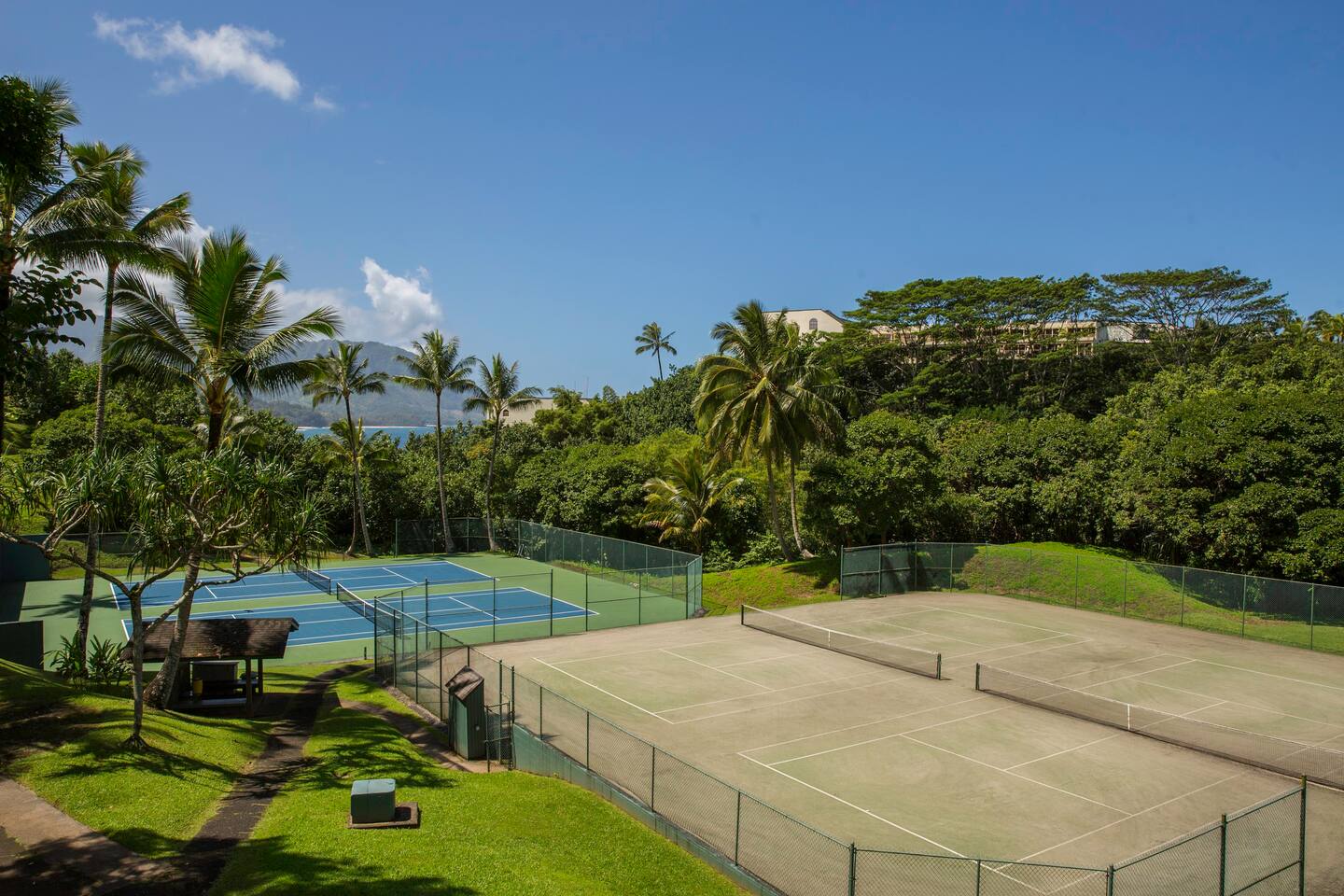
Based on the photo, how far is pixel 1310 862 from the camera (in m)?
13.3

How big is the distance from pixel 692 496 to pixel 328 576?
62.8 feet

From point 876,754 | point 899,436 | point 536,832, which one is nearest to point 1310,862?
point 876,754

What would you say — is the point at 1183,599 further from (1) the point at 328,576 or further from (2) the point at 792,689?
(1) the point at 328,576

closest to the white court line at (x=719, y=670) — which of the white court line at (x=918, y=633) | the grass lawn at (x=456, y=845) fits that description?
the white court line at (x=918, y=633)

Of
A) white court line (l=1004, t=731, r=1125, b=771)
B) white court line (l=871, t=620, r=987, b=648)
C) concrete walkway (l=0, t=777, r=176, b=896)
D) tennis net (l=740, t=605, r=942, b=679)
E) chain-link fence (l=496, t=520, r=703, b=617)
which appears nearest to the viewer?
concrete walkway (l=0, t=777, r=176, b=896)

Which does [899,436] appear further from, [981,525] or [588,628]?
[588,628]

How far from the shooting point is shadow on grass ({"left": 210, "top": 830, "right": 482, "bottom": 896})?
32.9 feet

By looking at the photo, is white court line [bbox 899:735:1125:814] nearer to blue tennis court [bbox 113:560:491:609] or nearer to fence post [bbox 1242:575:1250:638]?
fence post [bbox 1242:575:1250:638]

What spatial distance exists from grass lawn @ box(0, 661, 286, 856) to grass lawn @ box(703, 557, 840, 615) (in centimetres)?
2259

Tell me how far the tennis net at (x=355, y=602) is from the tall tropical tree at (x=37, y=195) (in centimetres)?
1919

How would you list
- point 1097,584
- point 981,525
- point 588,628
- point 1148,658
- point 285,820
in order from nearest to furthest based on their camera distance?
point 285,820 → point 1148,658 → point 588,628 → point 1097,584 → point 981,525

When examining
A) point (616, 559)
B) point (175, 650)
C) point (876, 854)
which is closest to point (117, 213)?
point (175, 650)

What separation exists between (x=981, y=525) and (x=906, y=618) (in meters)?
13.8

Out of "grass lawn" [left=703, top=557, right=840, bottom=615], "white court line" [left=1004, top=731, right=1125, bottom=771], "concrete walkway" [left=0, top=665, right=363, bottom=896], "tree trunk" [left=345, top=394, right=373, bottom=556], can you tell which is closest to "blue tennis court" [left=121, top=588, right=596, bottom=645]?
"grass lawn" [left=703, top=557, right=840, bottom=615]
